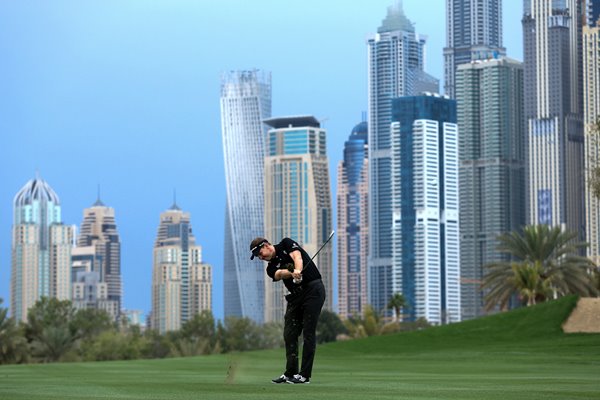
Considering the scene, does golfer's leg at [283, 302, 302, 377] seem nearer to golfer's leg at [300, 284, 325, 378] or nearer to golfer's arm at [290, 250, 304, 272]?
golfer's leg at [300, 284, 325, 378]

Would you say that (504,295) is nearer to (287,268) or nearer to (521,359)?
(521,359)

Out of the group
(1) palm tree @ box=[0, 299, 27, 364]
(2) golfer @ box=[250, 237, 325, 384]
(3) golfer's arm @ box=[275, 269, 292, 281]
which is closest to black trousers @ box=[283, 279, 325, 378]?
(2) golfer @ box=[250, 237, 325, 384]

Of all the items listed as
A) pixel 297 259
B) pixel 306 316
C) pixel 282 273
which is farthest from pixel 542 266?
pixel 282 273

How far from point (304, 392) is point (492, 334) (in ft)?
110

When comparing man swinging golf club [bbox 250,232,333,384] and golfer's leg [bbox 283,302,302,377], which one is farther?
golfer's leg [bbox 283,302,302,377]

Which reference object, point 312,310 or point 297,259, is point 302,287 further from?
point 297,259

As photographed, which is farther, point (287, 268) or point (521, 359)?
point (521, 359)

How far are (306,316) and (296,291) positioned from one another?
0.36 meters

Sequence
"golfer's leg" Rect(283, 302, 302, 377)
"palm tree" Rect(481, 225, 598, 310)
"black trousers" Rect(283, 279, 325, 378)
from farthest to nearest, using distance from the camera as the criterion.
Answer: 1. "palm tree" Rect(481, 225, 598, 310)
2. "golfer's leg" Rect(283, 302, 302, 377)
3. "black trousers" Rect(283, 279, 325, 378)

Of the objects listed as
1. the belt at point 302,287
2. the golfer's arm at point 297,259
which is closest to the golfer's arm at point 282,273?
the golfer's arm at point 297,259

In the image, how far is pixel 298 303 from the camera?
61.6 ft

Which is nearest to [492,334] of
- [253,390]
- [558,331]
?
[558,331]

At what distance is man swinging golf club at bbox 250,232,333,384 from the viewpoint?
18359 mm

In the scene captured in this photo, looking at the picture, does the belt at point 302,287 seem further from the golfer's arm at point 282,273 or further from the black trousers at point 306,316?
the golfer's arm at point 282,273
